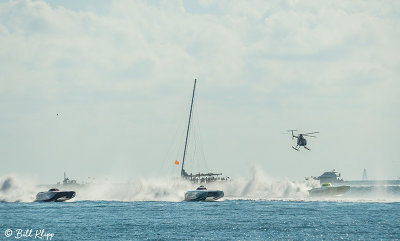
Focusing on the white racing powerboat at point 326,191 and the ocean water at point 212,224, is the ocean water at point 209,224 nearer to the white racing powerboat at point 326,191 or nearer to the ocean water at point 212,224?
the ocean water at point 212,224

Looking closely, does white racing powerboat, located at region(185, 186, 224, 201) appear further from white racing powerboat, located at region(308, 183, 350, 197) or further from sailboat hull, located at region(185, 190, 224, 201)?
white racing powerboat, located at region(308, 183, 350, 197)

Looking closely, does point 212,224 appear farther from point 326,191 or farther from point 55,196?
point 326,191

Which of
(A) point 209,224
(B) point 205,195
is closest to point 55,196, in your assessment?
(B) point 205,195

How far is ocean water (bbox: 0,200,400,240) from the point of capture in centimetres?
5947

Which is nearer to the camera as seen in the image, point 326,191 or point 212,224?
point 212,224

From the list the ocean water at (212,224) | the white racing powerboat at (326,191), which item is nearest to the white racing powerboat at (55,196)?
the ocean water at (212,224)

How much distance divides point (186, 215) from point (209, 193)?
1143 inches

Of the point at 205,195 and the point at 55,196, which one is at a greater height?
the point at 205,195

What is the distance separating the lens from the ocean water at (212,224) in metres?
59.5

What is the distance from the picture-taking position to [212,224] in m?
69.2

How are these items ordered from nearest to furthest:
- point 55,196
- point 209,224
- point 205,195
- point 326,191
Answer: point 209,224 < point 205,195 < point 55,196 < point 326,191

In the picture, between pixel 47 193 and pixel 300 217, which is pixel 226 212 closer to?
pixel 300 217

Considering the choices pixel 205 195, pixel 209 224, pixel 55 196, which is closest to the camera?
pixel 209 224

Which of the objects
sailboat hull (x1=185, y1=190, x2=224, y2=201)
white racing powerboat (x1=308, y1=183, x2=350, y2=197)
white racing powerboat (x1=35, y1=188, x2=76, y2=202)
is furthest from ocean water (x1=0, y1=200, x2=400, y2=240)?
white racing powerboat (x1=308, y1=183, x2=350, y2=197)
